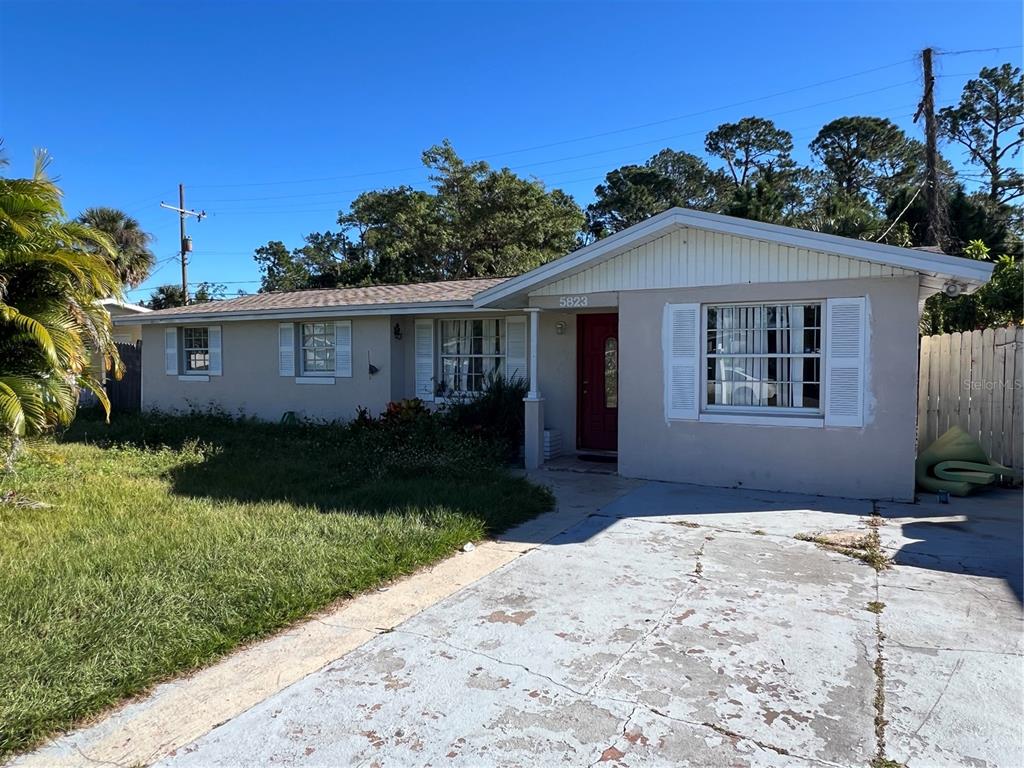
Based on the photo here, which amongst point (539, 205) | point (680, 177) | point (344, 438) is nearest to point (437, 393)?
point (344, 438)

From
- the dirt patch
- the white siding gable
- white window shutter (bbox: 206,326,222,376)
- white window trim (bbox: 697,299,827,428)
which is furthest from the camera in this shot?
white window shutter (bbox: 206,326,222,376)

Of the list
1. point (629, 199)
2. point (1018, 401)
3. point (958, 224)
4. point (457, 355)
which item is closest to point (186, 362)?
point (457, 355)

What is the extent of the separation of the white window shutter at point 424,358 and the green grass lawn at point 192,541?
184cm

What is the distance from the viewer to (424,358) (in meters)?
12.3

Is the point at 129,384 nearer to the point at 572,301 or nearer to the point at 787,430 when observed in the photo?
the point at 572,301

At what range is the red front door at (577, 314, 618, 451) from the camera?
10617 mm

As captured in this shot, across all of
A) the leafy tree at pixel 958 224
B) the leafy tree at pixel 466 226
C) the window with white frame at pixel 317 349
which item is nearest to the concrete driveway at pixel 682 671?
the window with white frame at pixel 317 349

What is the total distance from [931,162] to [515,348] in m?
12.9

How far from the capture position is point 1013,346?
26.0 feet

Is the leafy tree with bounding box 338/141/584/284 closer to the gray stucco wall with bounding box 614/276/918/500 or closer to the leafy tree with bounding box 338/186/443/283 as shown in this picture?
the leafy tree with bounding box 338/186/443/283

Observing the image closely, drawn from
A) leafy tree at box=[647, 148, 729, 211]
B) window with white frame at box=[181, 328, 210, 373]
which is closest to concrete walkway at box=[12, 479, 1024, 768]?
window with white frame at box=[181, 328, 210, 373]

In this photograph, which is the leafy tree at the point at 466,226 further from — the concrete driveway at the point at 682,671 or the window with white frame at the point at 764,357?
the concrete driveway at the point at 682,671

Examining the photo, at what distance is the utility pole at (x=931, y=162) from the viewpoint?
54.0 ft

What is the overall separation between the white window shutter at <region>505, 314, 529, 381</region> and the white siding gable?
7.16ft
